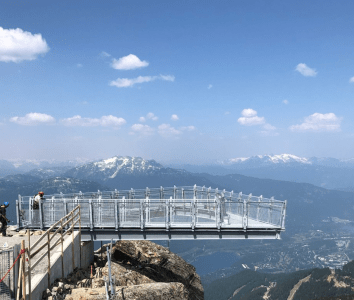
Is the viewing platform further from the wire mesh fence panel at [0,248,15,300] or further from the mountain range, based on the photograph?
the mountain range

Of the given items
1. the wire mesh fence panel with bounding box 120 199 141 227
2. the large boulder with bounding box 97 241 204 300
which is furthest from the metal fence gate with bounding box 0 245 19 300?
the wire mesh fence panel with bounding box 120 199 141 227

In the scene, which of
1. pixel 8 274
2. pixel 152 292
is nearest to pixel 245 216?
pixel 152 292

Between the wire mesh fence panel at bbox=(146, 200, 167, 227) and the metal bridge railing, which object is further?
the wire mesh fence panel at bbox=(146, 200, 167, 227)

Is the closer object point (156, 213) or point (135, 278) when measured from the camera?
point (135, 278)

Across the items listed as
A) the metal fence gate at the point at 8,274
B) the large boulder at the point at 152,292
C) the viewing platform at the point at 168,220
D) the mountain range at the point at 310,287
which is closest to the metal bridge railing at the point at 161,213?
the viewing platform at the point at 168,220

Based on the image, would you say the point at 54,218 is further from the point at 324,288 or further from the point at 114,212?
the point at 324,288

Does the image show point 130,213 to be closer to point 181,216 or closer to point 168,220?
point 168,220

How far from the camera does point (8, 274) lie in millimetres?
11047

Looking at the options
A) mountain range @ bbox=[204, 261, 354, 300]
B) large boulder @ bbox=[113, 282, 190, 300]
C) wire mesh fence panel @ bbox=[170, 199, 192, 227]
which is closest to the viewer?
large boulder @ bbox=[113, 282, 190, 300]

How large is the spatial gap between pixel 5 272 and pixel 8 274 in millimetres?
Result: 130

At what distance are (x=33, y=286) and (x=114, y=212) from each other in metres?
11.1

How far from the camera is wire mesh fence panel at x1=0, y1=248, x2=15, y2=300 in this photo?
35.9 ft

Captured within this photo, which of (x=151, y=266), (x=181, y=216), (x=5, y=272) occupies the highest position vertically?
(x=5, y=272)

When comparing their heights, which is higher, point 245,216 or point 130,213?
point 130,213
